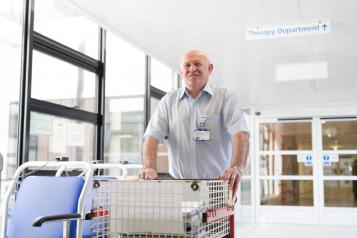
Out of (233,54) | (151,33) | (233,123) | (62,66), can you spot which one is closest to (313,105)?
(233,54)

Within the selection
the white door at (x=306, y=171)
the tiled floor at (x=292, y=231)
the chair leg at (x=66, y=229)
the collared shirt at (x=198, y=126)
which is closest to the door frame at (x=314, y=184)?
the white door at (x=306, y=171)

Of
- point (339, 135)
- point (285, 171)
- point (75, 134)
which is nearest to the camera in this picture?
point (75, 134)

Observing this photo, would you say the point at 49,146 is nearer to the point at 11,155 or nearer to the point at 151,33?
the point at 11,155

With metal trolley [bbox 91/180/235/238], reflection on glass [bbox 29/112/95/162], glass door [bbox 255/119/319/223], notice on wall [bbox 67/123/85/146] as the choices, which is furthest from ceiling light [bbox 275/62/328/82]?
metal trolley [bbox 91/180/235/238]

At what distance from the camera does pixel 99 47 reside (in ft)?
18.4

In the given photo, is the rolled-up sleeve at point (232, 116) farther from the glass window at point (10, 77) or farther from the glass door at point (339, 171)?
the glass door at point (339, 171)

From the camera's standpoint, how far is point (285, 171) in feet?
34.6

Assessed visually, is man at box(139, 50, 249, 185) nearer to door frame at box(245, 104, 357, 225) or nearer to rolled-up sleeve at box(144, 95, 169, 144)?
rolled-up sleeve at box(144, 95, 169, 144)

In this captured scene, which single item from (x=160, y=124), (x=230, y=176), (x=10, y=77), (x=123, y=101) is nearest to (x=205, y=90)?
(x=160, y=124)

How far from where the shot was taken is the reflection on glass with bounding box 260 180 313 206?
10.3m

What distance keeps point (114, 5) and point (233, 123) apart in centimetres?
276

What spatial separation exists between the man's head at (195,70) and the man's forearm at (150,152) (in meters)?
0.31

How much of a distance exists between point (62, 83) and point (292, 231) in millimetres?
5515

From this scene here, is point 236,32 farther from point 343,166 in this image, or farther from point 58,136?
point 343,166
